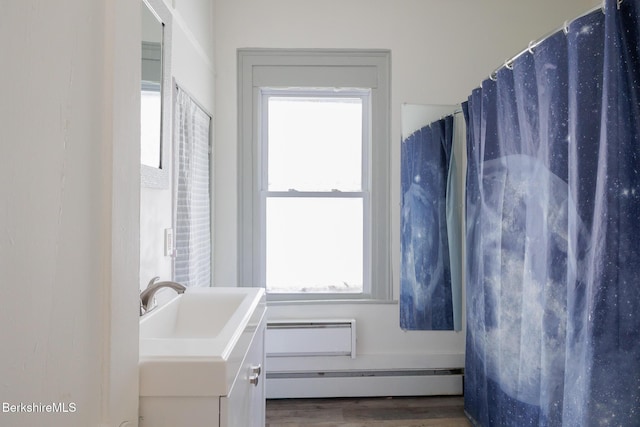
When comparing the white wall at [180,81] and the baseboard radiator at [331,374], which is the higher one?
the white wall at [180,81]

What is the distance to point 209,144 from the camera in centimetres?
237

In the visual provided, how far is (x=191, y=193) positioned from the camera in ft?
6.42

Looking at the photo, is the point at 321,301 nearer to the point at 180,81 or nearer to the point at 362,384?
the point at 362,384

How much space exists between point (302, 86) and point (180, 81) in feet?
2.95

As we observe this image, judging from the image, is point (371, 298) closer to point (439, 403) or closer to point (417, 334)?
point (417, 334)

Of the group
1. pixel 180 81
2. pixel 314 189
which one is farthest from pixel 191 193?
pixel 314 189

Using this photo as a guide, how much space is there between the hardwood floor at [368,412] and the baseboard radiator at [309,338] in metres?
0.29

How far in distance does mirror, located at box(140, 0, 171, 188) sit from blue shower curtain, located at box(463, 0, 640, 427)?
1381 mm

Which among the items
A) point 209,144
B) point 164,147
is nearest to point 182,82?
point 164,147

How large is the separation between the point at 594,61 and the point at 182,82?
1.56 metres

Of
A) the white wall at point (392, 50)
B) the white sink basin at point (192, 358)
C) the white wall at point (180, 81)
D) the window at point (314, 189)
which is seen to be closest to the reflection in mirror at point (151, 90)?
the white wall at point (180, 81)

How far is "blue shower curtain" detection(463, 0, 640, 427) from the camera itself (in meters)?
1.12

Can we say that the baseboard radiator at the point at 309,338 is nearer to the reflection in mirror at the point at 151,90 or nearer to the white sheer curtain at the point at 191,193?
the white sheer curtain at the point at 191,193

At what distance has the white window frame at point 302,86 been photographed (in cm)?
250
